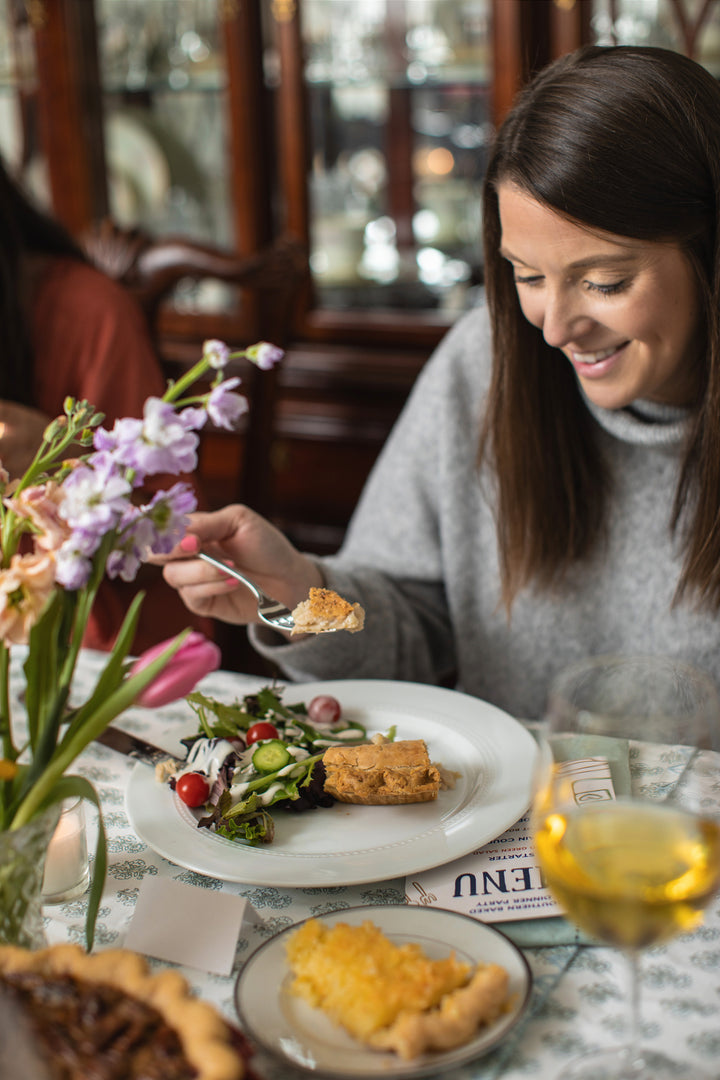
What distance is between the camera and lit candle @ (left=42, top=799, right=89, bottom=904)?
0.84 metres

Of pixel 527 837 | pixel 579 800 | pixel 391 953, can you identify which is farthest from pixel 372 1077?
pixel 527 837

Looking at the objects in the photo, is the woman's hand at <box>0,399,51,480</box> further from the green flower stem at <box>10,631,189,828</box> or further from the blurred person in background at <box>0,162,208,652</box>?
the green flower stem at <box>10,631,189,828</box>

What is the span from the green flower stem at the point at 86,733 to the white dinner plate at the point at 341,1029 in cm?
17

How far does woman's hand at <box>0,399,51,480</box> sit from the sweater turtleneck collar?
2.50ft

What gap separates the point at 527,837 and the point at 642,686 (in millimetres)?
278

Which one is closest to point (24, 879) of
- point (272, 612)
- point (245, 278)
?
point (272, 612)

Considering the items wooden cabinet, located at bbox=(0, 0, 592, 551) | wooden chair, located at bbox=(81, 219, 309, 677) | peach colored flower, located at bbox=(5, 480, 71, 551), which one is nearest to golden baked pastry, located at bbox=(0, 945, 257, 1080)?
peach colored flower, located at bbox=(5, 480, 71, 551)

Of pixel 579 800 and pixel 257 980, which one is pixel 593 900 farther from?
pixel 257 980

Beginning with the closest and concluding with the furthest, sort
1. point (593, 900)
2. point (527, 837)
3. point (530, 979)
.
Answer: point (593, 900), point (530, 979), point (527, 837)

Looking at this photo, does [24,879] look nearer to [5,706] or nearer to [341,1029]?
[5,706]

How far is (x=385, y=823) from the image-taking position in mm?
900

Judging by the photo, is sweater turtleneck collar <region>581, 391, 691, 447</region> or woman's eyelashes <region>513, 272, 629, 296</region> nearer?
woman's eyelashes <region>513, 272, 629, 296</region>

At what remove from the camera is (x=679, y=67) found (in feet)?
3.71

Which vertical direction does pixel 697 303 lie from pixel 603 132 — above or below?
below
